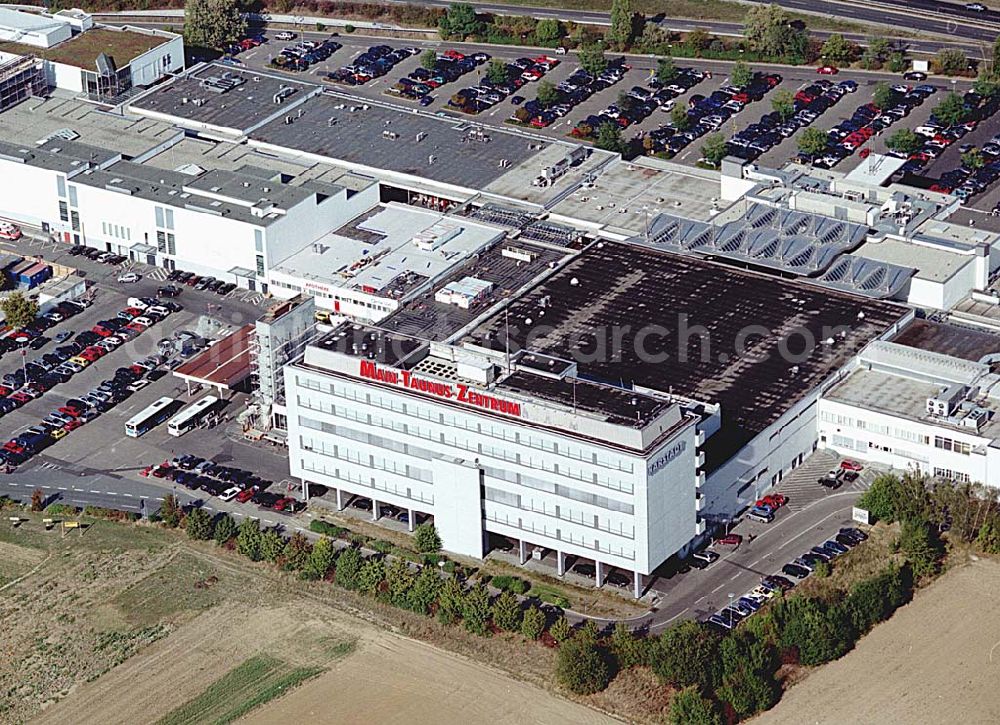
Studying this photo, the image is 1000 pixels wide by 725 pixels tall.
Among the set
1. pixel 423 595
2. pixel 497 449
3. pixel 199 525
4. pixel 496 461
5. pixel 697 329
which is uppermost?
pixel 497 449

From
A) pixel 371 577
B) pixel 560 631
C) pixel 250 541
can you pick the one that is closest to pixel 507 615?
pixel 560 631

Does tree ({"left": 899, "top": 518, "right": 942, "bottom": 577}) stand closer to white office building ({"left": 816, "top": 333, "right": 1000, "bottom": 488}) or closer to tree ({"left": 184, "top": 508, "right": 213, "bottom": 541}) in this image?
white office building ({"left": 816, "top": 333, "right": 1000, "bottom": 488})

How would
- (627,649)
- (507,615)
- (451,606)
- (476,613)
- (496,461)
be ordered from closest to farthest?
(627,649) < (507,615) < (476,613) < (451,606) < (496,461)

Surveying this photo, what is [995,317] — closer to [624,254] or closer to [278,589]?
[624,254]

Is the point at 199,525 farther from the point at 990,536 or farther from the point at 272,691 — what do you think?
the point at 990,536

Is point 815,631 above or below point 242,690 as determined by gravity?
above

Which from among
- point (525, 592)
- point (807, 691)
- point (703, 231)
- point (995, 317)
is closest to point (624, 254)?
point (703, 231)
